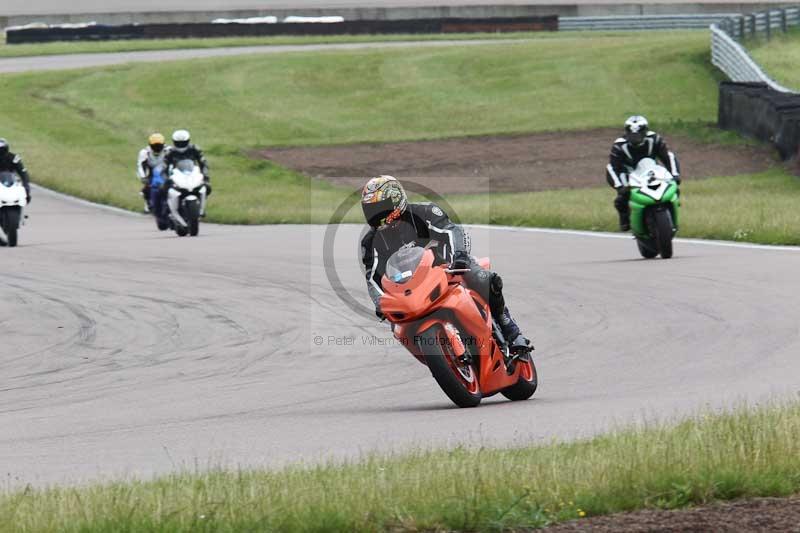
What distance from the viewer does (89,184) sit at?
35.0 metres

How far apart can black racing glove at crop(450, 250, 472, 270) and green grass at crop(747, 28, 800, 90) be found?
31.7 m

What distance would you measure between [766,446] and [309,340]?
612cm

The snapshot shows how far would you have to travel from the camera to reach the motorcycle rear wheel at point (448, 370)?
28.1ft

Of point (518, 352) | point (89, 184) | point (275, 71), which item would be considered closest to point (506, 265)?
point (518, 352)

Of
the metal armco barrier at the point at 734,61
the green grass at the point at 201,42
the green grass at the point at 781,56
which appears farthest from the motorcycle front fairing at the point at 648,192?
the green grass at the point at 201,42

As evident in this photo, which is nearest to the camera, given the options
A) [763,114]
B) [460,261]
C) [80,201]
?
[460,261]

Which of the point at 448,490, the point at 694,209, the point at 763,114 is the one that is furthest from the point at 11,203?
the point at 763,114

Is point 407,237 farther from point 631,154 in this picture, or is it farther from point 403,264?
point 631,154

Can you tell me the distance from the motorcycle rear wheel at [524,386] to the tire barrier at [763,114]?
2219 cm

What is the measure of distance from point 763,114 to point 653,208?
17511 mm

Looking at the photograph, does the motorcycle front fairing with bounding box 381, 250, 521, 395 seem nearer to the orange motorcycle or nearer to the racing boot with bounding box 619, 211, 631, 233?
the orange motorcycle

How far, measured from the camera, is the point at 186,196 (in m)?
23.6

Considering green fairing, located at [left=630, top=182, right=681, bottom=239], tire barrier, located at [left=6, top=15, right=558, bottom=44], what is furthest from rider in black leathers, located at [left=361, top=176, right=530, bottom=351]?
tire barrier, located at [left=6, top=15, right=558, bottom=44]

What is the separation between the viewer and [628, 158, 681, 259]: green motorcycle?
17.3m
